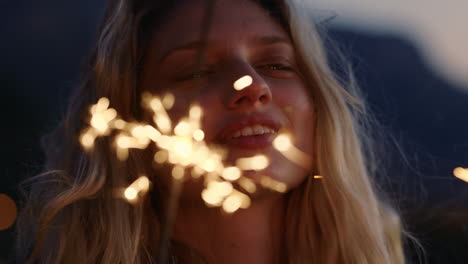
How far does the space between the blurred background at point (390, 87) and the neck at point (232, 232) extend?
0.63 m

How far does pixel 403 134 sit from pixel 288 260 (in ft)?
2.47

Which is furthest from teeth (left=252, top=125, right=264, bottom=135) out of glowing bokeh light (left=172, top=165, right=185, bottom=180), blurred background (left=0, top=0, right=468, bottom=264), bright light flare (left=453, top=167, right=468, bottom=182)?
bright light flare (left=453, top=167, right=468, bottom=182)

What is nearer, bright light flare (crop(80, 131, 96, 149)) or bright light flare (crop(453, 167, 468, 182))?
bright light flare (crop(80, 131, 96, 149))

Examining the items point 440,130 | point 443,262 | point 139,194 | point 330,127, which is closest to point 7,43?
point 139,194

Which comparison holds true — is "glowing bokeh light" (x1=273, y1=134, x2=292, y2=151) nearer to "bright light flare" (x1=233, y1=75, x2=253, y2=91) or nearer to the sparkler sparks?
the sparkler sparks

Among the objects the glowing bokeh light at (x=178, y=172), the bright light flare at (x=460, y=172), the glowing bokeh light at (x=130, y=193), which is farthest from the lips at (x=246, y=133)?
the bright light flare at (x=460, y=172)

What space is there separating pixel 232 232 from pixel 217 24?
0.55 metres

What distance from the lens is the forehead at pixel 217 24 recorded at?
1.26 meters

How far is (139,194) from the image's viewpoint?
1.35 meters

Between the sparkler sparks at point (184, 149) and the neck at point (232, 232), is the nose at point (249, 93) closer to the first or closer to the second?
the sparkler sparks at point (184, 149)

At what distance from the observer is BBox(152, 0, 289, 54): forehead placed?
126cm

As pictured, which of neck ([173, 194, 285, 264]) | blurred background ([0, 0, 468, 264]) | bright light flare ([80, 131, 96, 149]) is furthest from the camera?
blurred background ([0, 0, 468, 264])

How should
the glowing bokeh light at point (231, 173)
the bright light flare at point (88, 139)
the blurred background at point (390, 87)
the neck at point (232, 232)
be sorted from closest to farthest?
the glowing bokeh light at point (231, 173) → the neck at point (232, 232) → the bright light flare at point (88, 139) → the blurred background at point (390, 87)

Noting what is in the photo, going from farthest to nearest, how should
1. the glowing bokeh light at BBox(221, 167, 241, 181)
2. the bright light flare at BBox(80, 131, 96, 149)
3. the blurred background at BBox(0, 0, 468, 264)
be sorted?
the blurred background at BBox(0, 0, 468, 264)
the bright light flare at BBox(80, 131, 96, 149)
the glowing bokeh light at BBox(221, 167, 241, 181)
